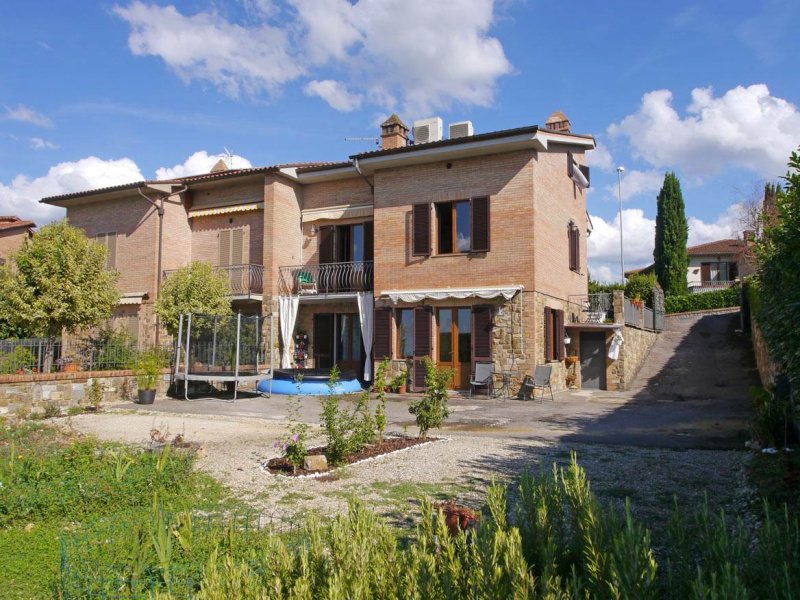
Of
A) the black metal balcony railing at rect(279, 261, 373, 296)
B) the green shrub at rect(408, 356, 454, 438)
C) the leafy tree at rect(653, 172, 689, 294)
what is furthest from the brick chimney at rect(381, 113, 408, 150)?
the leafy tree at rect(653, 172, 689, 294)

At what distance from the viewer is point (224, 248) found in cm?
2141

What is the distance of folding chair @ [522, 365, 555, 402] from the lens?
15.4m

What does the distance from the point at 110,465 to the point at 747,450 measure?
26.0 feet

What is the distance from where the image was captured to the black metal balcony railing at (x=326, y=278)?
64.1ft

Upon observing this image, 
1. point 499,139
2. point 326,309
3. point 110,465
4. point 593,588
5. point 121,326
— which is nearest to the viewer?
point 593,588

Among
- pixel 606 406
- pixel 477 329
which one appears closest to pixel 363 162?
pixel 477 329

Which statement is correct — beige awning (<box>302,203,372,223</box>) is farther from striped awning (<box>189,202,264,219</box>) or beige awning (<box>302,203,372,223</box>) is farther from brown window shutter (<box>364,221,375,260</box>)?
striped awning (<box>189,202,264,219</box>)

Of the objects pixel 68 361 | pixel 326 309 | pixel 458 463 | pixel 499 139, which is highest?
pixel 499 139

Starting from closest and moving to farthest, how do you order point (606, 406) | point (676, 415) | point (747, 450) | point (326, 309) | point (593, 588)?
1. point (593, 588)
2. point (747, 450)
3. point (676, 415)
4. point (606, 406)
5. point (326, 309)

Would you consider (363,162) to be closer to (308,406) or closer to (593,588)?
(308,406)

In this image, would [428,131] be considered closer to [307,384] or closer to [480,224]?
[480,224]

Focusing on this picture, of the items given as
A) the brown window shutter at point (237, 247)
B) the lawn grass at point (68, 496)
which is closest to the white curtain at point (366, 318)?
the brown window shutter at point (237, 247)

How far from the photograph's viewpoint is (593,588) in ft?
8.05

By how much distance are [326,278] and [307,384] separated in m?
4.21
